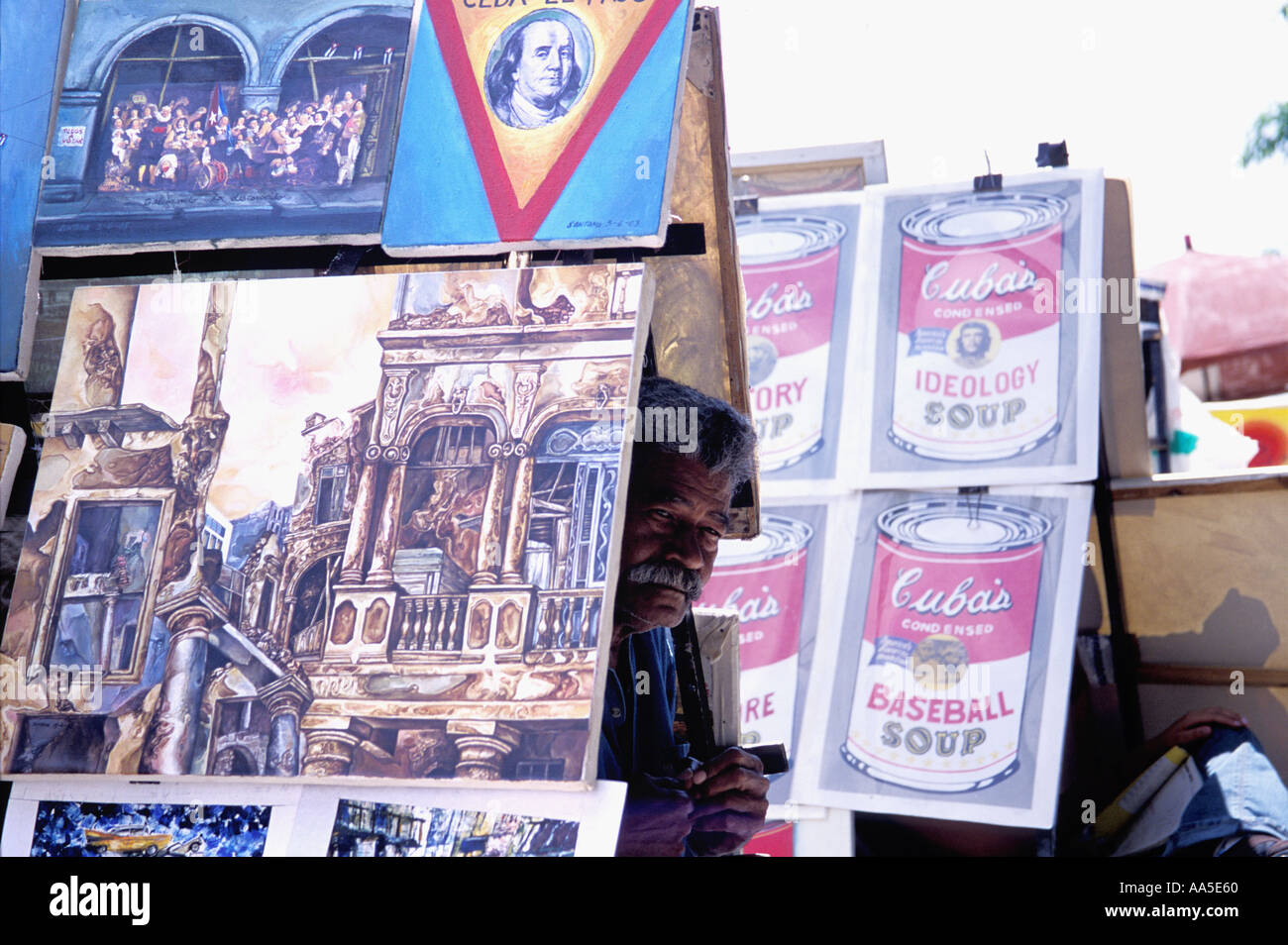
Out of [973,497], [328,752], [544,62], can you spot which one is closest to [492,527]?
[328,752]

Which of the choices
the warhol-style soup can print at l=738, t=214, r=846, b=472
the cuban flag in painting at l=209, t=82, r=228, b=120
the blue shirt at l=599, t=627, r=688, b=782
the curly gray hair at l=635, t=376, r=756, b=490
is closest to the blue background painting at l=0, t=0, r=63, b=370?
the cuban flag in painting at l=209, t=82, r=228, b=120

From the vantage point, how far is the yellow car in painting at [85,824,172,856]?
1507 mm

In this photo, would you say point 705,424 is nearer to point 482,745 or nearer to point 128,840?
point 482,745

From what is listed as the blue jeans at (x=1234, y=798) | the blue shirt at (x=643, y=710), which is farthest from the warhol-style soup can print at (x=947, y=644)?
the blue shirt at (x=643, y=710)

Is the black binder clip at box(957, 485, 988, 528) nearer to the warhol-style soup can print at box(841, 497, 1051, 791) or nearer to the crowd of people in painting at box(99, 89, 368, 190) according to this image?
the warhol-style soup can print at box(841, 497, 1051, 791)

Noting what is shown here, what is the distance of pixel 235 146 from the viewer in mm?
1775

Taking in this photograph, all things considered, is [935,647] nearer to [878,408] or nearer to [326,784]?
[878,408]

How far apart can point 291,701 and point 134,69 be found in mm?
965

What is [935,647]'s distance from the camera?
396 cm

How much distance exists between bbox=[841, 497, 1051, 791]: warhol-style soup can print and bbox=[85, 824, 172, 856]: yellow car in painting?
2.72 metres

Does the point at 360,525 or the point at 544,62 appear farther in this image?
the point at 544,62

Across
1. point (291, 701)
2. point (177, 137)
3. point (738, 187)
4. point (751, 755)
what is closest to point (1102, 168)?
point (738, 187)

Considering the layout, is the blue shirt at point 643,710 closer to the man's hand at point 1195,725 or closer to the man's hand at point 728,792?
the man's hand at point 728,792

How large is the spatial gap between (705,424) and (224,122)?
82 centimetres
